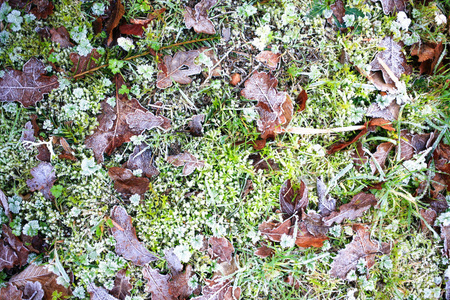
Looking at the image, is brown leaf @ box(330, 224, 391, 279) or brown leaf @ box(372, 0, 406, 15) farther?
brown leaf @ box(372, 0, 406, 15)

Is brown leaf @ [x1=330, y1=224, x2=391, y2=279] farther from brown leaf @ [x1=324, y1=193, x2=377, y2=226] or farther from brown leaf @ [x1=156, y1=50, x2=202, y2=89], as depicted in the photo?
brown leaf @ [x1=156, y1=50, x2=202, y2=89]

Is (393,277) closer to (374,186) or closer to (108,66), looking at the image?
(374,186)

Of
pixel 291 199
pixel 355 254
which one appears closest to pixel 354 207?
pixel 355 254

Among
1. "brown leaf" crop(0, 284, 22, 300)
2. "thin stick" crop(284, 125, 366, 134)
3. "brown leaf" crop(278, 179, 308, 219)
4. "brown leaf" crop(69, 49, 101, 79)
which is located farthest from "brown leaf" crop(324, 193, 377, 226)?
"brown leaf" crop(0, 284, 22, 300)

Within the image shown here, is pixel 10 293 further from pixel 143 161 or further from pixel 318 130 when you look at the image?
pixel 318 130

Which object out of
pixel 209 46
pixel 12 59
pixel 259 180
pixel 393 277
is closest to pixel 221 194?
pixel 259 180

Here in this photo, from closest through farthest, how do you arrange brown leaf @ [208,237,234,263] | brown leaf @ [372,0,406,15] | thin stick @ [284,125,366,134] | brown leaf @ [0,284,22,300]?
brown leaf @ [0,284,22,300] → brown leaf @ [208,237,234,263] → thin stick @ [284,125,366,134] → brown leaf @ [372,0,406,15]

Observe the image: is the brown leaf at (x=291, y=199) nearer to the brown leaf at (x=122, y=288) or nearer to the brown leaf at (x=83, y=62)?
the brown leaf at (x=122, y=288)
